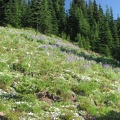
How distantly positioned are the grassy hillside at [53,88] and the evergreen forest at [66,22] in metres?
25.5

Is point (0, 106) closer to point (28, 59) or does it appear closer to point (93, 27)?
point (28, 59)

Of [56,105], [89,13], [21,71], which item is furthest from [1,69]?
[89,13]

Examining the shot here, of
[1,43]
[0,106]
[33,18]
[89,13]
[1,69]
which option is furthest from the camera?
[89,13]

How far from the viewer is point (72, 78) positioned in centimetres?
1391

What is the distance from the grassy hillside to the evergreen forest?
25.5 meters

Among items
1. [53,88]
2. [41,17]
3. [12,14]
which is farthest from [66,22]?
[53,88]

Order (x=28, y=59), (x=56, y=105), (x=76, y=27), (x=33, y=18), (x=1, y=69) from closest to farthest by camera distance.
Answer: (x=56, y=105), (x=1, y=69), (x=28, y=59), (x=33, y=18), (x=76, y=27)

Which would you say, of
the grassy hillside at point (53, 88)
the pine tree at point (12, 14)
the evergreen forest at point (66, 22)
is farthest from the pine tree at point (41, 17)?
the grassy hillside at point (53, 88)

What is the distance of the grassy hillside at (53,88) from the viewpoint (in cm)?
977

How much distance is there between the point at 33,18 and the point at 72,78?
41661 millimetres

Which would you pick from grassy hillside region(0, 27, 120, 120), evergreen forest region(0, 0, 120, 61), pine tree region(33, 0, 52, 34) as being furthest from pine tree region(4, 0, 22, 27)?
grassy hillside region(0, 27, 120, 120)

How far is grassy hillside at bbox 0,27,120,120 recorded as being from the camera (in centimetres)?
977

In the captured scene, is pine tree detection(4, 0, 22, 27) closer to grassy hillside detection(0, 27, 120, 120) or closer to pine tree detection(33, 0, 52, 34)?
pine tree detection(33, 0, 52, 34)

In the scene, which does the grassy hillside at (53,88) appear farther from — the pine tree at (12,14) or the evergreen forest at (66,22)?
the pine tree at (12,14)
